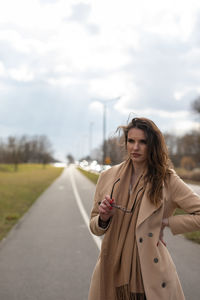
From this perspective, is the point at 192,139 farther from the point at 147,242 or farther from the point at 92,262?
the point at 147,242

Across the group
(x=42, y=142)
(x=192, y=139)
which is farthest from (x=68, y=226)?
(x=42, y=142)

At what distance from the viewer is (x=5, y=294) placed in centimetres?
477

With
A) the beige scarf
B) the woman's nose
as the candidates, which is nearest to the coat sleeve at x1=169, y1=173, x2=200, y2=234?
the beige scarf

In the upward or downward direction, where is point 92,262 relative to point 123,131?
downward

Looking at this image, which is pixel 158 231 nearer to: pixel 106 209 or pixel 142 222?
pixel 142 222

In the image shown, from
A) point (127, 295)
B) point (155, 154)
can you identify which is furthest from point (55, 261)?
point (155, 154)

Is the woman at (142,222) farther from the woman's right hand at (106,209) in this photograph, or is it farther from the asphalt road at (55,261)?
the asphalt road at (55,261)

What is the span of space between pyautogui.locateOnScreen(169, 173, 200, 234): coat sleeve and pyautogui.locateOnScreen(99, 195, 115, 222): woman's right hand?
433mm

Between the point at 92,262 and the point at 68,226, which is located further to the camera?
the point at 68,226

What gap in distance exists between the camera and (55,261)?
6398 mm

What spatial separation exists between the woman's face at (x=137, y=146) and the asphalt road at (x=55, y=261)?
2.93m

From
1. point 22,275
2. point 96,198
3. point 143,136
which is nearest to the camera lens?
point 143,136

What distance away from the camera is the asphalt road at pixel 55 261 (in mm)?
4887

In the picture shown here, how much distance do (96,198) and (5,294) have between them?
302 cm
